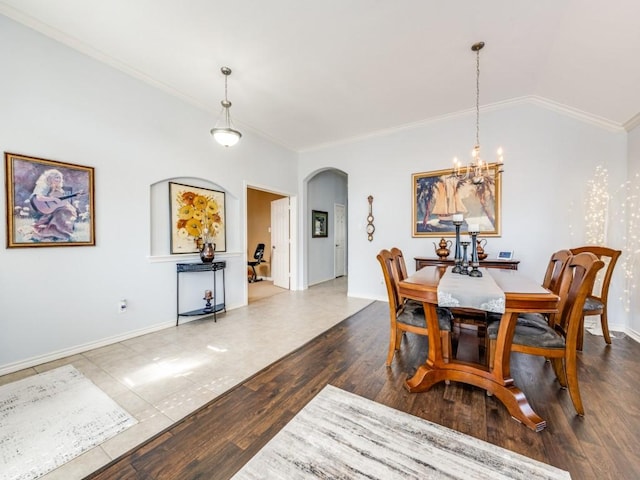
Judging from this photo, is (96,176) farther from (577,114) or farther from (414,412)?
(577,114)

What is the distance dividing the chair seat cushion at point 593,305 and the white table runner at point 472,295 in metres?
1.45

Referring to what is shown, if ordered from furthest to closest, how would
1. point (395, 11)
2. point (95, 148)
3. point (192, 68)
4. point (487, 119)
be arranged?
point (487, 119) < point (192, 68) < point (95, 148) < point (395, 11)

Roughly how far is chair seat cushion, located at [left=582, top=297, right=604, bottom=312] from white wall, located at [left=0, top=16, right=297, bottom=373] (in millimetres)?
4745

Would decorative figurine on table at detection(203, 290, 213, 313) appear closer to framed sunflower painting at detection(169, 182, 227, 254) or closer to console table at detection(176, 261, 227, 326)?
console table at detection(176, 261, 227, 326)

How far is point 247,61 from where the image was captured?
2.84m

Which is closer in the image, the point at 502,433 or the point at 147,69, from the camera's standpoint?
the point at 502,433

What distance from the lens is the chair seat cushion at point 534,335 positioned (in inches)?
68.8

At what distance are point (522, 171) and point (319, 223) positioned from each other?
4064 mm

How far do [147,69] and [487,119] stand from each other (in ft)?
15.2

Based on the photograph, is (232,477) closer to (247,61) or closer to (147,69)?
(247,61)

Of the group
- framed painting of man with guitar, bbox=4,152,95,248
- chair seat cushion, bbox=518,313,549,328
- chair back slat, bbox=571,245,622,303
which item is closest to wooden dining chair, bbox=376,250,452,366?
chair seat cushion, bbox=518,313,549,328

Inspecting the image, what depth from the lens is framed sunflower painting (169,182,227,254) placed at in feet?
11.5

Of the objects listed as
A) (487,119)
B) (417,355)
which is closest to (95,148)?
(417,355)

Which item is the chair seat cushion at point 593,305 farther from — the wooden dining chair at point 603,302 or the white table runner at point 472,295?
the white table runner at point 472,295
